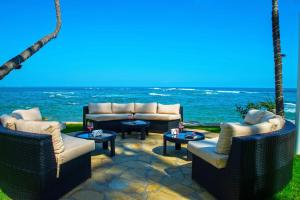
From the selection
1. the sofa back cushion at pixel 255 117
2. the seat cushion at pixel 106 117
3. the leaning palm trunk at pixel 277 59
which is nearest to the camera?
the sofa back cushion at pixel 255 117

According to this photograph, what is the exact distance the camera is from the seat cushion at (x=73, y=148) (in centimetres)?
320

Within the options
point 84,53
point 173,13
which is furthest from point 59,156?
point 84,53

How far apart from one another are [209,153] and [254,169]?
61 cm

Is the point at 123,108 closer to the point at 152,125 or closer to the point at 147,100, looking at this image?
the point at 152,125

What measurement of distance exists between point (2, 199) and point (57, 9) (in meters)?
5.89

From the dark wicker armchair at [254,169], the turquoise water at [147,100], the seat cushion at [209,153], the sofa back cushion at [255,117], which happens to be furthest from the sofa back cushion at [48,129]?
the turquoise water at [147,100]

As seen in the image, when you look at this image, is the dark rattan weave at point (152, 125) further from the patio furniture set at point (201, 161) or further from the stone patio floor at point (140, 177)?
the patio furniture set at point (201, 161)

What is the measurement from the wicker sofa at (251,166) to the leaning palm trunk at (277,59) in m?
2.07

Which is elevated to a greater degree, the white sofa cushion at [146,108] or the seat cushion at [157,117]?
the white sofa cushion at [146,108]

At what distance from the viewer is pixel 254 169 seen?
9.28 feet

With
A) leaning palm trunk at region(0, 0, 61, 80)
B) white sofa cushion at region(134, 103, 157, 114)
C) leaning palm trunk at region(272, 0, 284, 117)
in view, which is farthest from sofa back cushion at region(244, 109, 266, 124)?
leaning palm trunk at region(0, 0, 61, 80)

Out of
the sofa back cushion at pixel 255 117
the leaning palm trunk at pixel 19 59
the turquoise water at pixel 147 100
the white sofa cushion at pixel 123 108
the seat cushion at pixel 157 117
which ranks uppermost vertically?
the leaning palm trunk at pixel 19 59

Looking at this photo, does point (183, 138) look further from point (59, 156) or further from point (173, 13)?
point (173, 13)

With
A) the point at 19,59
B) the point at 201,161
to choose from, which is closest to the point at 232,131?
the point at 201,161
